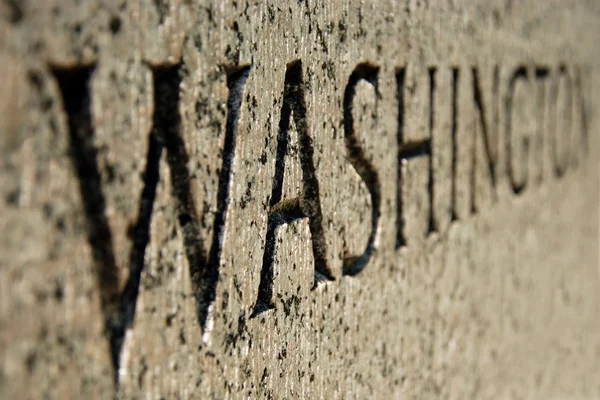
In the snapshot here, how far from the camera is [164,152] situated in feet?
2.89

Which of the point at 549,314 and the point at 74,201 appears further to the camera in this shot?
the point at 549,314

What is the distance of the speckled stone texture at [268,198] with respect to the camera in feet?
2.37

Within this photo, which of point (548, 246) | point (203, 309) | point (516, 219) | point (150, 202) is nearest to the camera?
point (150, 202)

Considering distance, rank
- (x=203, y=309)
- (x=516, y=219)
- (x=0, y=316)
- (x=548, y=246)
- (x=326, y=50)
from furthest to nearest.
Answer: (x=548, y=246)
(x=516, y=219)
(x=326, y=50)
(x=203, y=309)
(x=0, y=316)

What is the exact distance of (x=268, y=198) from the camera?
1.08 m

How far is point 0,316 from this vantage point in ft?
2.19

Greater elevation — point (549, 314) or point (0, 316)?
point (0, 316)

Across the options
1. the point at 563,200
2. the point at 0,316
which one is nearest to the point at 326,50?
the point at 0,316

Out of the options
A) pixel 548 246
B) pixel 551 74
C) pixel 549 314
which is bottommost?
pixel 549 314

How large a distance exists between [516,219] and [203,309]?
1.40m

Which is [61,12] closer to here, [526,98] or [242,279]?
[242,279]

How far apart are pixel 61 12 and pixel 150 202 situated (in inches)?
9.1

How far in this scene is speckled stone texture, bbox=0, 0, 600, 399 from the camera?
2.37 feet

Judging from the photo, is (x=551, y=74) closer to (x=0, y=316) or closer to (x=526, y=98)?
(x=526, y=98)
